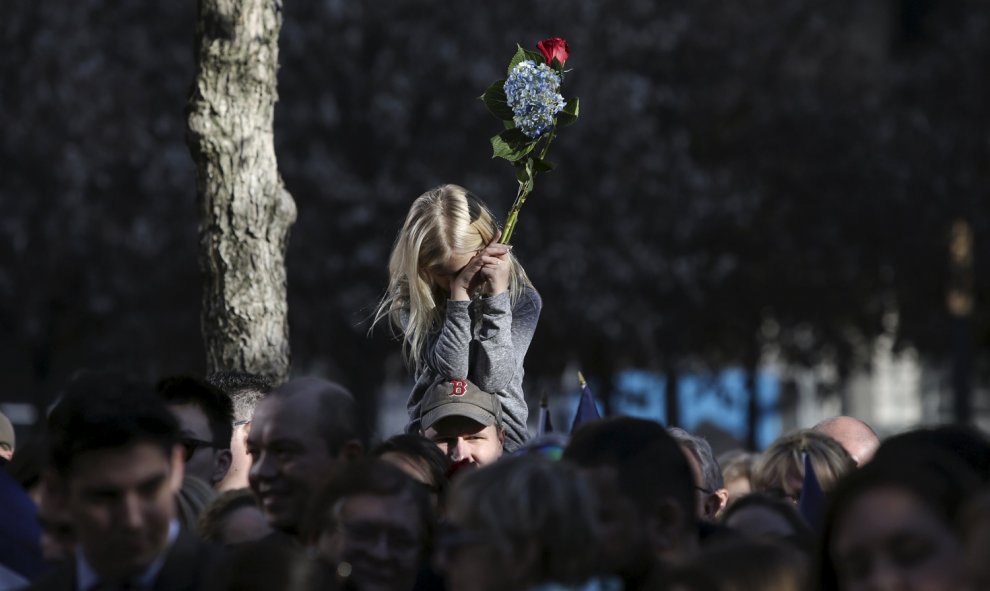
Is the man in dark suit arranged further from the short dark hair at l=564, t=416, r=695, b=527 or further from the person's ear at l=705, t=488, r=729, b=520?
the person's ear at l=705, t=488, r=729, b=520

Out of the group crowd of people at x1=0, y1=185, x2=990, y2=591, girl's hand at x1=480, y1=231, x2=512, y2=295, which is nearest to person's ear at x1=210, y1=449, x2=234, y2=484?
crowd of people at x1=0, y1=185, x2=990, y2=591

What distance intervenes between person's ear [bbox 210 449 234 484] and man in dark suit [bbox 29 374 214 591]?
2.18 m

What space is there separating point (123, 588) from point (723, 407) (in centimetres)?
1681

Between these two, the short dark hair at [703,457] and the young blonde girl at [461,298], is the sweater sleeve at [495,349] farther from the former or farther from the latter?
the short dark hair at [703,457]

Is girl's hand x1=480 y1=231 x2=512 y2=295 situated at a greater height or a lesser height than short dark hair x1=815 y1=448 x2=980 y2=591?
greater

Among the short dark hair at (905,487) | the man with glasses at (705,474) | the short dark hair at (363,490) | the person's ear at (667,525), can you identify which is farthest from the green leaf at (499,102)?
the short dark hair at (905,487)

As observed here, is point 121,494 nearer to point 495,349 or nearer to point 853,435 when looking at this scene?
point 495,349

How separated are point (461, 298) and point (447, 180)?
1071 centimetres

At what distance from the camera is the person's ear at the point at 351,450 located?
5074 millimetres

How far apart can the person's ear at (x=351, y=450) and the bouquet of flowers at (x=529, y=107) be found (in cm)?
180

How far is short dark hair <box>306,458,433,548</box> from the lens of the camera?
4406 mm

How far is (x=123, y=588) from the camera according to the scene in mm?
4051

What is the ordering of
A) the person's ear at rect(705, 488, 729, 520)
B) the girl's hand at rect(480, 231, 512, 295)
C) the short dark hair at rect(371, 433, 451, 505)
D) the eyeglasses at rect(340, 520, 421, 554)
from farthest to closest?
the girl's hand at rect(480, 231, 512, 295) → the person's ear at rect(705, 488, 729, 520) → the short dark hair at rect(371, 433, 451, 505) → the eyeglasses at rect(340, 520, 421, 554)

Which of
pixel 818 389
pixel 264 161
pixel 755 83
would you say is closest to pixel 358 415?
pixel 264 161
